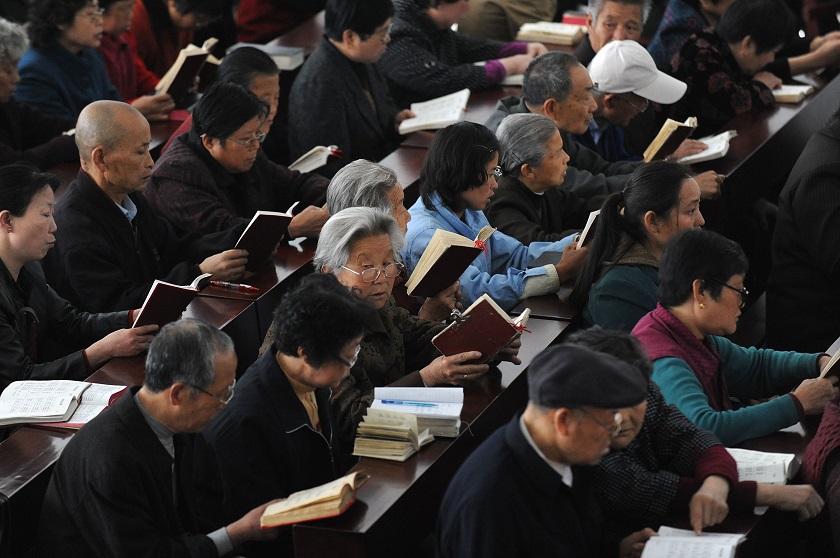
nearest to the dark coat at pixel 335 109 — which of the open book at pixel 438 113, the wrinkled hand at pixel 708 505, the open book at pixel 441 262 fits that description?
the open book at pixel 438 113

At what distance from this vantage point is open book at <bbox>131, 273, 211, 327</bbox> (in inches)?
135

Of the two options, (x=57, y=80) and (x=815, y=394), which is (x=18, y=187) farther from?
(x=815, y=394)

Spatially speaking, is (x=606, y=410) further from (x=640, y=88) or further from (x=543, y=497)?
(x=640, y=88)

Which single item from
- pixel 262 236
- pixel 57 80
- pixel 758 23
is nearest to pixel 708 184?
pixel 758 23

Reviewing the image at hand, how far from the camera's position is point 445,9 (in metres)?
5.96

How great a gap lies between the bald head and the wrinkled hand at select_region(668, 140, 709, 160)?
230 centimetres

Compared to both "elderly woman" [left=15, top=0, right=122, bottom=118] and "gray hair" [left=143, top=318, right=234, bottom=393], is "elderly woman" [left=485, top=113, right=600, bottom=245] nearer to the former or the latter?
"gray hair" [left=143, top=318, right=234, bottom=393]

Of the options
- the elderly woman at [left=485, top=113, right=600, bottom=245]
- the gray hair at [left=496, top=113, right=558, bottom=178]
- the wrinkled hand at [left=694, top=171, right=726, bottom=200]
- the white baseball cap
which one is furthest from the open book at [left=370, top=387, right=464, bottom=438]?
the white baseball cap

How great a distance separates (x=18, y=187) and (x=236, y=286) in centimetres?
79

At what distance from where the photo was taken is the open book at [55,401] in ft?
10.5

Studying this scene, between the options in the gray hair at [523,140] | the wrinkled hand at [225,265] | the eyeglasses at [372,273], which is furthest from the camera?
the gray hair at [523,140]

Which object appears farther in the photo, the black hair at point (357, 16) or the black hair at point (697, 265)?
the black hair at point (357, 16)

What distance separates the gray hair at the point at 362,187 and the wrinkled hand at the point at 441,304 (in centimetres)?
33

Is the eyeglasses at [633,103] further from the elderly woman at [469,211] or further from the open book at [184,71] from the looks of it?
the open book at [184,71]
